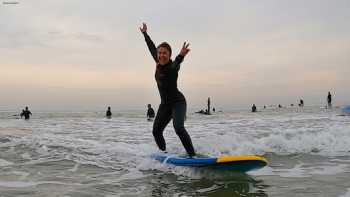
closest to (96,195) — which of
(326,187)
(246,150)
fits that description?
(326,187)

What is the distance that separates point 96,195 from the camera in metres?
5.25

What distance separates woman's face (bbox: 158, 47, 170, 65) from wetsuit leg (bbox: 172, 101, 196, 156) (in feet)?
2.66

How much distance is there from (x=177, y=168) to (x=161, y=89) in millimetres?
1451

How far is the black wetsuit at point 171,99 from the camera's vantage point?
6.97 metres

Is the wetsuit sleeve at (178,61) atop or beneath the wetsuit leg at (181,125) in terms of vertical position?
atop

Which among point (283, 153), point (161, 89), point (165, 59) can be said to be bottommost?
point (283, 153)

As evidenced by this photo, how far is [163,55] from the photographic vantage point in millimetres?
6922

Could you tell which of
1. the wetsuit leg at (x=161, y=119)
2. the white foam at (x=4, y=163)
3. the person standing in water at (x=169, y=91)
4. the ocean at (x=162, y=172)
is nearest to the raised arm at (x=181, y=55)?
the person standing in water at (x=169, y=91)

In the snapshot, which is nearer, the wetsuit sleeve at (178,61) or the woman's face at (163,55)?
the wetsuit sleeve at (178,61)

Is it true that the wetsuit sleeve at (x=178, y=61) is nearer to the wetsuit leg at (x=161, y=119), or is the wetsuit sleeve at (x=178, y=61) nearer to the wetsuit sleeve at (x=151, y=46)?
the wetsuit sleeve at (x=151, y=46)

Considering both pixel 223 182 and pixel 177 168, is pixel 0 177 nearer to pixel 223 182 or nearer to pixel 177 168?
pixel 177 168

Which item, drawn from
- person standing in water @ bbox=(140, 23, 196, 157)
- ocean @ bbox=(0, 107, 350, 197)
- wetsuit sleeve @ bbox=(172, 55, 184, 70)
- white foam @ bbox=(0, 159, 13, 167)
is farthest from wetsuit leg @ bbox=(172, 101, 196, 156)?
white foam @ bbox=(0, 159, 13, 167)

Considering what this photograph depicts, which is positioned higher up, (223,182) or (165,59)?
(165,59)

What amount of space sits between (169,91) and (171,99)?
0.52 ft
